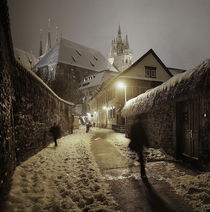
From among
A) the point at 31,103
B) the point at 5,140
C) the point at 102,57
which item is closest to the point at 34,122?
the point at 31,103

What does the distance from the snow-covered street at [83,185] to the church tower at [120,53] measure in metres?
104

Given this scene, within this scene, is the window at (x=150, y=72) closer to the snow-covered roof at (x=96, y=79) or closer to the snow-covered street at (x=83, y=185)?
the snow-covered roof at (x=96, y=79)

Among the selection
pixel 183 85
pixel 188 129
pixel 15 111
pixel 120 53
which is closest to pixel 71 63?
pixel 15 111

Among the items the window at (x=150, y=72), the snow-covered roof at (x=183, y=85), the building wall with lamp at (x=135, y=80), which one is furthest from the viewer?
the window at (x=150, y=72)

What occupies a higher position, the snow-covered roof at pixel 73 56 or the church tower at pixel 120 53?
the church tower at pixel 120 53

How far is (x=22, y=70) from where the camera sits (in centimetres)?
609

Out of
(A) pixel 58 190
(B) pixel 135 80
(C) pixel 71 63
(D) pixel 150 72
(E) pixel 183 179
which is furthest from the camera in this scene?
(C) pixel 71 63

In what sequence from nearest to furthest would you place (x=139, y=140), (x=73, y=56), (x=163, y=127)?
1. (x=139, y=140)
2. (x=163, y=127)
3. (x=73, y=56)

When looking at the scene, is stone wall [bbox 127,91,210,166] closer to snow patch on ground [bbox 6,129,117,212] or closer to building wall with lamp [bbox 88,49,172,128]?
snow patch on ground [bbox 6,129,117,212]

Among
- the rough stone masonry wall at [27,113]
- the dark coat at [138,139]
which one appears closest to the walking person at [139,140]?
the dark coat at [138,139]

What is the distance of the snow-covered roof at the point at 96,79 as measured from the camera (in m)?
43.7

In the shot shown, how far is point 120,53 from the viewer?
113 m

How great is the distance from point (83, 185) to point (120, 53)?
116 m

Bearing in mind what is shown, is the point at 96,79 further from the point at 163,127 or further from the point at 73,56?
the point at 163,127
